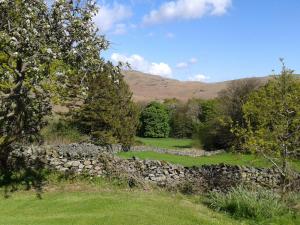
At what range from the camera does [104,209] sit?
12.9 m

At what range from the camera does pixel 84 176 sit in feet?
58.5

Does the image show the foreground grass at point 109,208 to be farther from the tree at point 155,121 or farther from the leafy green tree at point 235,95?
the tree at point 155,121

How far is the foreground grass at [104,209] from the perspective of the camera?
1171 centimetres

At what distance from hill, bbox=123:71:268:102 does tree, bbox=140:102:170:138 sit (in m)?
66.8

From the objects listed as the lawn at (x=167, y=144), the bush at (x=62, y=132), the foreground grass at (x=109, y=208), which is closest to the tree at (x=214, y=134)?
the lawn at (x=167, y=144)

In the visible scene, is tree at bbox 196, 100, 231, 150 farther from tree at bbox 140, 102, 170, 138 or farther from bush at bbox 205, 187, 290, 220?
bush at bbox 205, 187, 290, 220

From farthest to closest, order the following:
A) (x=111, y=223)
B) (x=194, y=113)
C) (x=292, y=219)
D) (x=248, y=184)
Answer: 1. (x=194, y=113)
2. (x=248, y=184)
3. (x=292, y=219)
4. (x=111, y=223)

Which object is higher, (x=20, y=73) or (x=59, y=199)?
(x=20, y=73)

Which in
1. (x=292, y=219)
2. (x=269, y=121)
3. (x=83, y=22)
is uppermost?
(x=83, y=22)

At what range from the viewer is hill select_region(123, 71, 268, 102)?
137 meters

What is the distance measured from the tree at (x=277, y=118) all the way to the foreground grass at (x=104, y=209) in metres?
2.73

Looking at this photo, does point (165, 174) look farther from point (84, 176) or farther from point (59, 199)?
point (59, 199)

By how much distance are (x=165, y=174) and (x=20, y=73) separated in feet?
24.9

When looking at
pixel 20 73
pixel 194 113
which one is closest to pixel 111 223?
pixel 20 73
